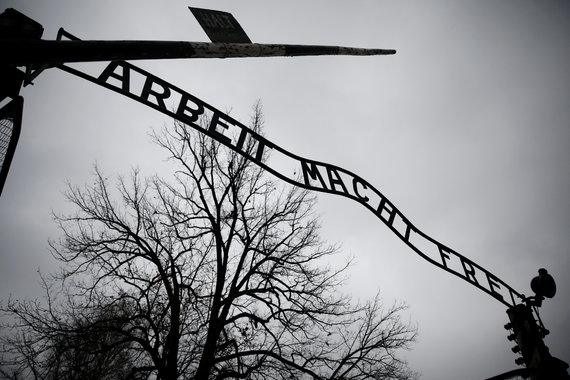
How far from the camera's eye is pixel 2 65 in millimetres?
1414

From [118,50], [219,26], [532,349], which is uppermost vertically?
[219,26]

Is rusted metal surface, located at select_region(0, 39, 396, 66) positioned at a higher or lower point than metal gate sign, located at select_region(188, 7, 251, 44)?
lower

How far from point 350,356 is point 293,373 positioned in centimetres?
185

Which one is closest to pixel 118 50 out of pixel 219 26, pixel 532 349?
pixel 219 26

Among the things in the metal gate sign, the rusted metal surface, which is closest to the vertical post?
the rusted metal surface

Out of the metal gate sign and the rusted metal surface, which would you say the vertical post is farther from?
the metal gate sign

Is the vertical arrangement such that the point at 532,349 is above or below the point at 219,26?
below

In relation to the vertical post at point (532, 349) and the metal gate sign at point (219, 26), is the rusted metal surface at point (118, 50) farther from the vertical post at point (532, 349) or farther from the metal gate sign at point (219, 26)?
the vertical post at point (532, 349)

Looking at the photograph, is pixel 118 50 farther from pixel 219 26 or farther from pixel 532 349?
pixel 532 349

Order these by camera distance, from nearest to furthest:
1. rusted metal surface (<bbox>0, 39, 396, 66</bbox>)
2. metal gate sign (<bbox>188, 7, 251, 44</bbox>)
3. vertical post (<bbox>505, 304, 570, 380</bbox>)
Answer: rusted metal surface (<bbox>0, 39, 396, 66</bbox>), metal gate sign (<bbox>188, 7, 251, 44</bbox>), vertical post (<bbox>505, 304, 570, 380</bbox>)

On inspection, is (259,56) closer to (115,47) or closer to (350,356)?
(115,47)

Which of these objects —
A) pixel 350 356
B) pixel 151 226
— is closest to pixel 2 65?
pixel 151 226

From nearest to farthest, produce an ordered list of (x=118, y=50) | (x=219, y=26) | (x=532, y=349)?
1. (x=118, y=50)
2. (x=219, y=26)
3. (x=532, y=349)

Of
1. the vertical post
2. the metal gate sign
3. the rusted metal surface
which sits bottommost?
the vertical post
